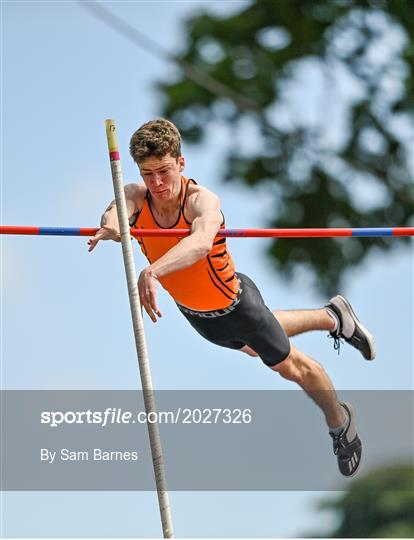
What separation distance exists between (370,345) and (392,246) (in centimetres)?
1056

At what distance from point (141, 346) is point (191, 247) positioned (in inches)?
24.8

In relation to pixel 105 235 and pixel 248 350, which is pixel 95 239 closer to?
pixel 105 235

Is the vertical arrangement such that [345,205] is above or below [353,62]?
below

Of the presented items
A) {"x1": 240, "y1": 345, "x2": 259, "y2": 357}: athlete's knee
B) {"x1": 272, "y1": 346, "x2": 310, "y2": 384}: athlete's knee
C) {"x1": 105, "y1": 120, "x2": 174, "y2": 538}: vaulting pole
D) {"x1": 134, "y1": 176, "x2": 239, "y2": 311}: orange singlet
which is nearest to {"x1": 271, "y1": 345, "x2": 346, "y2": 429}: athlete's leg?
{"x1": 272, "y1": 346, "x2": 310, "y2": 384}: athlete's knee

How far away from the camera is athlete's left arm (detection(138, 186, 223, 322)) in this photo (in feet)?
22.3

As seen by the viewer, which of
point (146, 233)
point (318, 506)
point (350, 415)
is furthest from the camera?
point (318, 506)

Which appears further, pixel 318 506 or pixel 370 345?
pixel 318 506

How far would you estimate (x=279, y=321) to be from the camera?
784 centimetres

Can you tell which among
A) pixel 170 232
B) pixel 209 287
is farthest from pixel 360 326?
pixel 170 232

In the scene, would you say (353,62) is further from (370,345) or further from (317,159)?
(370,345)

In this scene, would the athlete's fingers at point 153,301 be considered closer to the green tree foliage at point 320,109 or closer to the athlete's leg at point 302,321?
the athlete's leg at point 302,321

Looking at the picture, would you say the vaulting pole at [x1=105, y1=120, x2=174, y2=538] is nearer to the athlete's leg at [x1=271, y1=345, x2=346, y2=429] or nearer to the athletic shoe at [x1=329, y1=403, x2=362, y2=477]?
the athlete's leg at [x1=271, y1=345, x2=346, y2=429]

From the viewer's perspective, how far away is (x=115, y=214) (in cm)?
741

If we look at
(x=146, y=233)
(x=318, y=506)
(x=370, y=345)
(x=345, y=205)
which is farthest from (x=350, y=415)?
(x=318, y=506)
